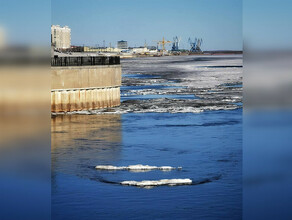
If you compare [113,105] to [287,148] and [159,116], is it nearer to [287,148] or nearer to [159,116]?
[159,116]

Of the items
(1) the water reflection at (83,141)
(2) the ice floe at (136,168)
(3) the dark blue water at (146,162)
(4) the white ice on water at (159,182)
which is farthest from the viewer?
(1) the water reflection at (83,141)

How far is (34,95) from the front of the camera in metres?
8.41

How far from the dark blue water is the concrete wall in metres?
1.83

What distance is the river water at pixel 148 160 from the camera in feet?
49.1

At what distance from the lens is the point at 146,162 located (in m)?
20.7

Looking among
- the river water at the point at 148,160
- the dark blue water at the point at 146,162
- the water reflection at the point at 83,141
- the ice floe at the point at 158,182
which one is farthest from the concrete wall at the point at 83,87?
the ice floe at the point at 158,182

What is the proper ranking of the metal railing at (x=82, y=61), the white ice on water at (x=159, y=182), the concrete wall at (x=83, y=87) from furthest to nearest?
the metal railing at (x=82, y=61)
the concrete wall at (x=83, y=87)
the white ice on water at (x=159, y=182)

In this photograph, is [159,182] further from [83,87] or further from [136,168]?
[83,87]

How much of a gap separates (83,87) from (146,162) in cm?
1662

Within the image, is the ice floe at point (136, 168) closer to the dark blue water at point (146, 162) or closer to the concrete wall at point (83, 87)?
the dark blue water at point (146, 162)

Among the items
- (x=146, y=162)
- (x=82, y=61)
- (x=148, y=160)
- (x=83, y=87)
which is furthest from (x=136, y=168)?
(x=82, y=61)

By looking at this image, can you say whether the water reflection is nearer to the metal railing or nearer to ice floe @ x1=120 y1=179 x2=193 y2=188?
ice floe @ x1=120 y1=179 x2=193 y2=188

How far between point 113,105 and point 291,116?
1249 centimetres

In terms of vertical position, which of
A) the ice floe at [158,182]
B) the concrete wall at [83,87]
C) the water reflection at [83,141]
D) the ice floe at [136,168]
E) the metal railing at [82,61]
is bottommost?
the ice floe at [158,182]
